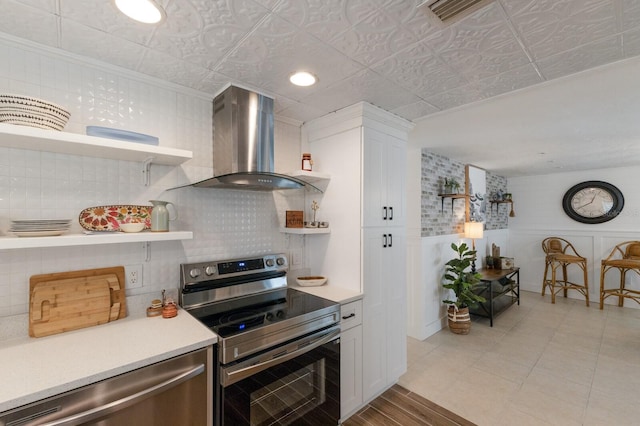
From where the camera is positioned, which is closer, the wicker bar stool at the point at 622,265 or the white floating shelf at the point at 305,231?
the white floating shelf at the point at 305,231

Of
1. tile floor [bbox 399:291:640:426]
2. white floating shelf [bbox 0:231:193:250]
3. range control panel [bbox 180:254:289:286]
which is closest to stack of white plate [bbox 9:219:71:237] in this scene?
white floating shelf [bbox 0:231:193:250]

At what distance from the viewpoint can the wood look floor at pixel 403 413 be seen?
82.0 inches

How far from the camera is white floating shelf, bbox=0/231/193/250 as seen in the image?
46.6 inches

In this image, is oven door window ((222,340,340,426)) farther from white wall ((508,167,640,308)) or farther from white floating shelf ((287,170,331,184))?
white wall ((508,167,640,308))

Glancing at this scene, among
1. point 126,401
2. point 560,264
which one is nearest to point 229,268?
point 126,401

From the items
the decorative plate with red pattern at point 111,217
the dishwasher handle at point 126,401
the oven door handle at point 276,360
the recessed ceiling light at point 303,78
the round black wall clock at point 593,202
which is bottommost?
the oven door handle at point 276,360

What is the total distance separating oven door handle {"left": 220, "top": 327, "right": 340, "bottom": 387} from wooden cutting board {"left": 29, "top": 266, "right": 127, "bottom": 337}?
0.76 metres

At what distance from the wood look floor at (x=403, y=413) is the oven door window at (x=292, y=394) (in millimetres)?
376

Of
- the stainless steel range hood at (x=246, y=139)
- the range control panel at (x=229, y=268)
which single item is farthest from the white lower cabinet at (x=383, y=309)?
the stainless steel range hood at (x=246, y=139)

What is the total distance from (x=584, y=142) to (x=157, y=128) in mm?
4338

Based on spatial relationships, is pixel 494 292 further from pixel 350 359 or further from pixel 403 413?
pixel 350 359

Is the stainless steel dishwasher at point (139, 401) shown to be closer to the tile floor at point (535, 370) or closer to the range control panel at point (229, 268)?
the range control panel at point (229, 268)

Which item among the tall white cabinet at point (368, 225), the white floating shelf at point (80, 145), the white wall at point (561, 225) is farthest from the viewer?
the white wall at point (561, 225)

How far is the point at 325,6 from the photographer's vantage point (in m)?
1.15
